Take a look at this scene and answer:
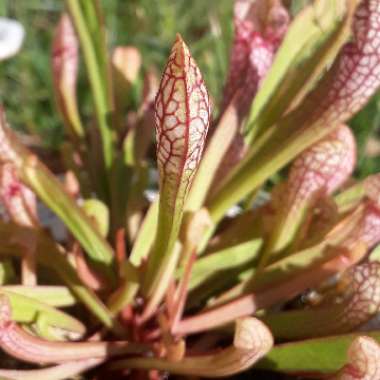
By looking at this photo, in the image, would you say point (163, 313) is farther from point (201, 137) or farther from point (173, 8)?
point (173, 8)

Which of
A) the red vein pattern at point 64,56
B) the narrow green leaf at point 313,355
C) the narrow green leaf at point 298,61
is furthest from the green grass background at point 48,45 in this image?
the narrow green leaf at point 313,355

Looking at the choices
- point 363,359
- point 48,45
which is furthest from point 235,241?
point 48,45

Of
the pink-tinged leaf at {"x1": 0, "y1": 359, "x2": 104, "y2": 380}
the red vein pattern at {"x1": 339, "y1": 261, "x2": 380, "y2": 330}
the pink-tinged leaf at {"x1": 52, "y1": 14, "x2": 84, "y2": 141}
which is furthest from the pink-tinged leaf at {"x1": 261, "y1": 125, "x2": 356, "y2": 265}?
the pink-tinged leaf at {"x1": 52, "y1": 14, "x2": 84, "y2": 141}

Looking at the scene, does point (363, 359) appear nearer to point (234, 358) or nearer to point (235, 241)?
point (234, 358)

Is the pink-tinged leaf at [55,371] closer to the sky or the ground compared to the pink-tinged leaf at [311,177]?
closer to the ground

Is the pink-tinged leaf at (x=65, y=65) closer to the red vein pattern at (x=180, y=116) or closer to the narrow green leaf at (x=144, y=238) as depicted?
the narrow green leaf at (x=144, y=238)

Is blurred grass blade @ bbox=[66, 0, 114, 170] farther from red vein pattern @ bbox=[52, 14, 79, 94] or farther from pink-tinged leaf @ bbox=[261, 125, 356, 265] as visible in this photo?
pink-tinged leaf @ bbox=[261, 125, 356, 265]
